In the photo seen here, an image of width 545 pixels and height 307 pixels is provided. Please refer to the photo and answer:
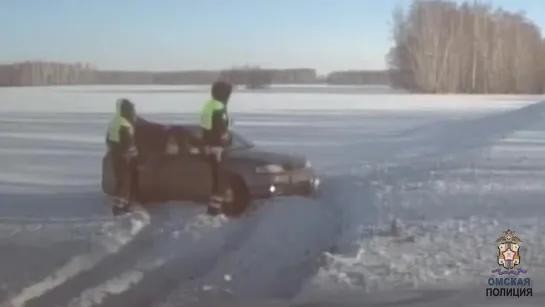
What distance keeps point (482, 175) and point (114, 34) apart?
1577mm

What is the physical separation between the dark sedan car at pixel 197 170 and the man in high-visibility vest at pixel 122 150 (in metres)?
0.03

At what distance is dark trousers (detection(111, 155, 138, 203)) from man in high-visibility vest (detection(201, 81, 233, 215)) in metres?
0.30

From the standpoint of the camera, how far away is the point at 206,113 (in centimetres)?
324

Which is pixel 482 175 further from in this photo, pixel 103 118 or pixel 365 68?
pixel 103 118

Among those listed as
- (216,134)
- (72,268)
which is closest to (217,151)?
(216,134)

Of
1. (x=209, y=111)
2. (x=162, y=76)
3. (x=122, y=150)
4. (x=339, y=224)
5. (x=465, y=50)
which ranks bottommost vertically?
(x=339, y=224)

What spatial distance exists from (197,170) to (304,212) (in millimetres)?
458

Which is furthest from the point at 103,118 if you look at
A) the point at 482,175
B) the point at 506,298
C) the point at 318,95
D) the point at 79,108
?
the point at 506,298

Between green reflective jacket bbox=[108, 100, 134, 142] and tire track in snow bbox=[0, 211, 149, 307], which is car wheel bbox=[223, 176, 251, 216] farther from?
green reflective jacket bbox=[108, 100, 134, 142]

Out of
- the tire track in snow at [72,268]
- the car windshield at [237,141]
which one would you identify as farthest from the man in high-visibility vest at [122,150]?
the car windshield at [237,141]

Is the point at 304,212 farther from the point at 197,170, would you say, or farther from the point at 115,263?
the point at 115,263

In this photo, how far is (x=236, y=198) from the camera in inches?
127

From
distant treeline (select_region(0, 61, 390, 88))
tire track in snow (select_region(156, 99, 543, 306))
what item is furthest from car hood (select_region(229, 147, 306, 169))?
distant treeline (select_region(0, 61, 390, 88))

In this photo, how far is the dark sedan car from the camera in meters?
3.23
